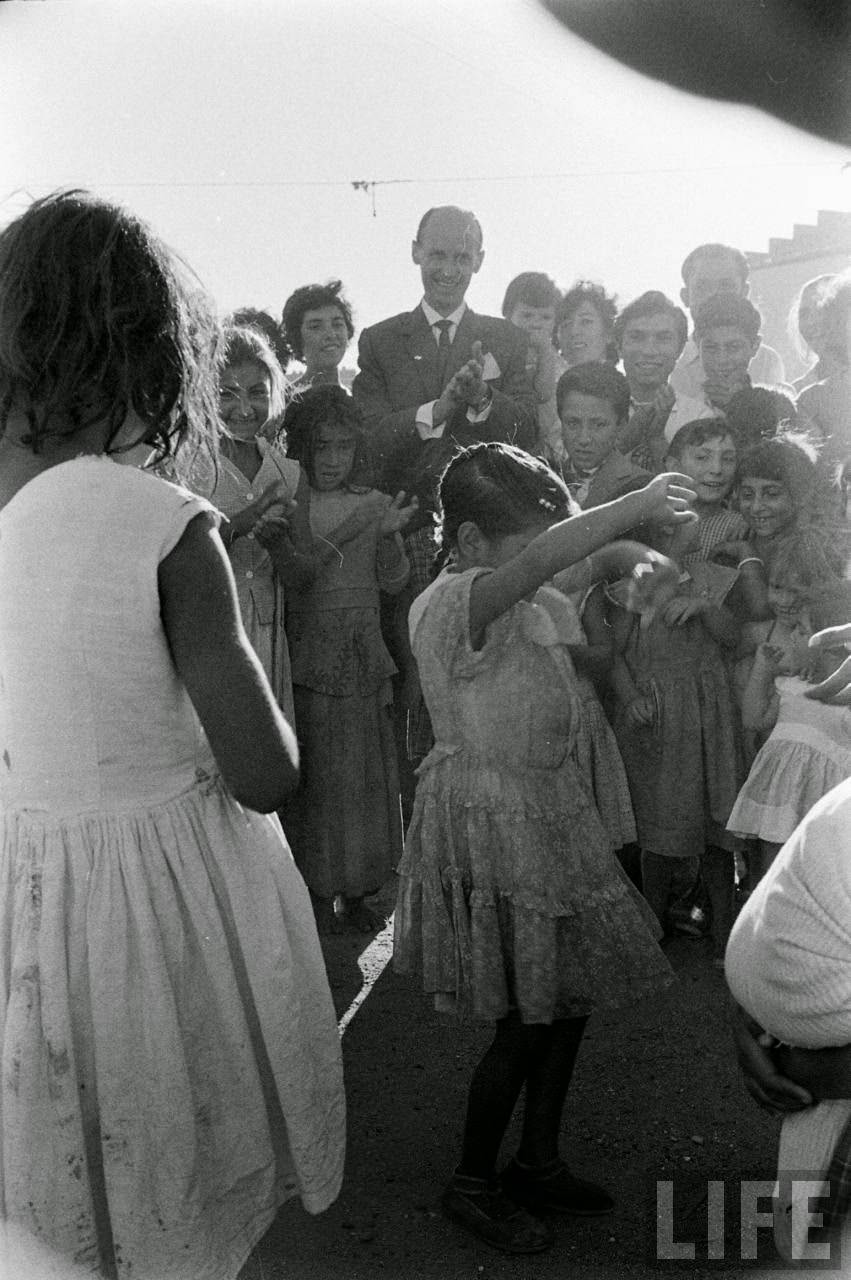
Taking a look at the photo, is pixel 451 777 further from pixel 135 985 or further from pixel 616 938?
pixel 135 985

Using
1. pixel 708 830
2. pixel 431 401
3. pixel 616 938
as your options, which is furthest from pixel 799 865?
pixel 431 401

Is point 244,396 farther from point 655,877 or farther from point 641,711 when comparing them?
point 655,877

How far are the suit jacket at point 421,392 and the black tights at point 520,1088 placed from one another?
80.4 inches

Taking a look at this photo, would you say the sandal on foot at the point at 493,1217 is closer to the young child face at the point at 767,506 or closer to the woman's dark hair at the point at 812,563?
the woman's dark hair at the point at 812,563

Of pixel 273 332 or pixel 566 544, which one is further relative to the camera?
pixel 273 332

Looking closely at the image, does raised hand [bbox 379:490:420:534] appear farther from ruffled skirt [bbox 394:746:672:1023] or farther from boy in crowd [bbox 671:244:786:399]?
ruffled skirt [bbox 394:746:672:1023]

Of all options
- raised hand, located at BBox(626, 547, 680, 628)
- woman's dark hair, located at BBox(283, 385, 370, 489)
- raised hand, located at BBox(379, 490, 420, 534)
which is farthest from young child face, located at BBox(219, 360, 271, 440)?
raised hand, located at BBox(626, 547, 680, 628)

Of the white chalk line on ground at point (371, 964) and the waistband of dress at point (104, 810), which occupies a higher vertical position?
the waistband of dress at point (104, 810)

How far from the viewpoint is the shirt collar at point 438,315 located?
4.17 m

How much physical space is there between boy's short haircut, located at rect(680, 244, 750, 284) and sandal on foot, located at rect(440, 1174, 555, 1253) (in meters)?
3.34

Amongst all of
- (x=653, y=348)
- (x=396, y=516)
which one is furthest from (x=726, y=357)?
(x=396, y=516)

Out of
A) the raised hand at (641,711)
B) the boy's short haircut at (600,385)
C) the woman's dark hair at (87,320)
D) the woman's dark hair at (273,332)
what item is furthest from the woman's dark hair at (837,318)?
the woman's dark hair at (87,320)

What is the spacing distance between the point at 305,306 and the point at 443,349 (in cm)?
61

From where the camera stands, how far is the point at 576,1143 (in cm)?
238
